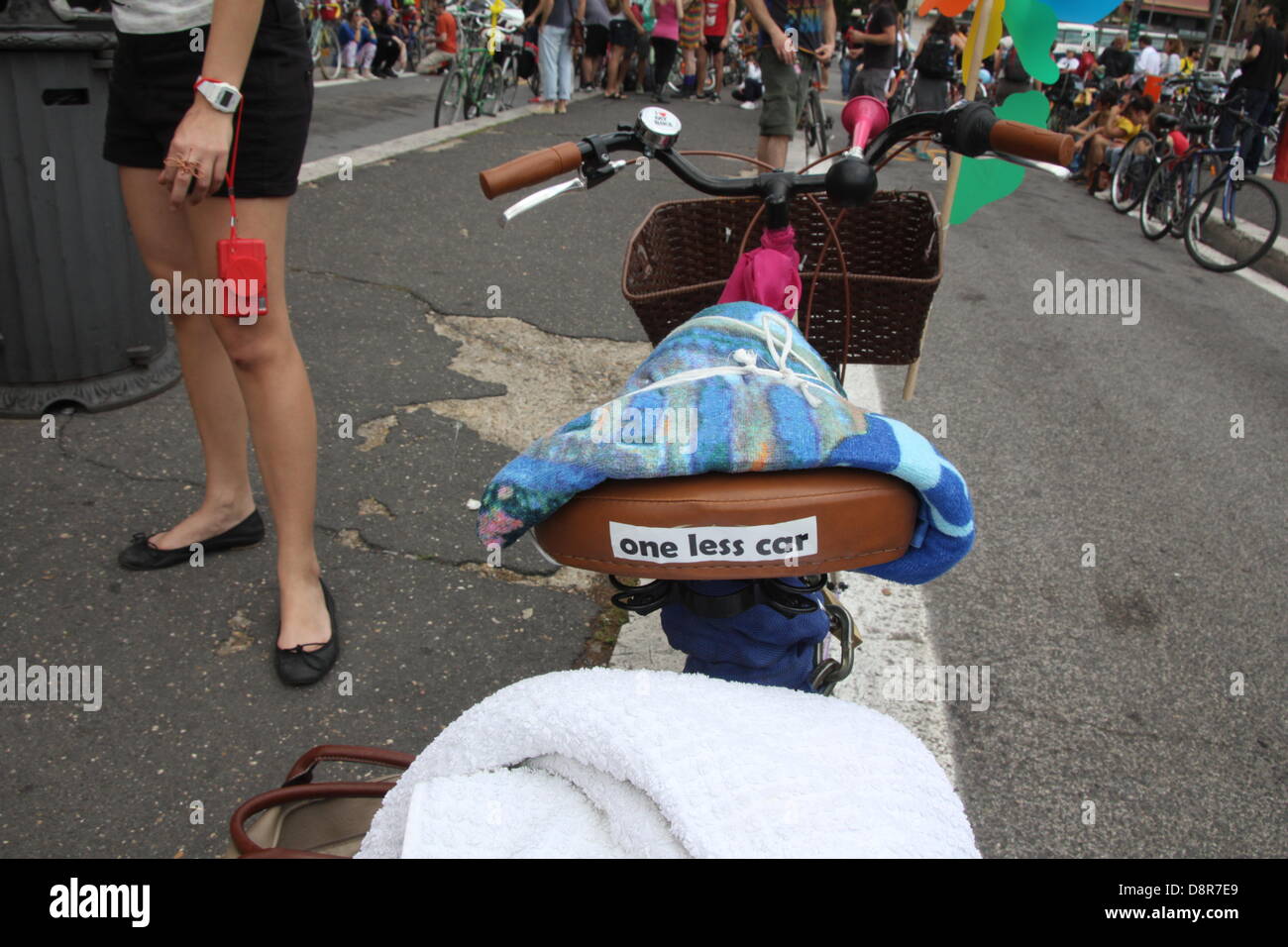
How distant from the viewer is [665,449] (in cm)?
115

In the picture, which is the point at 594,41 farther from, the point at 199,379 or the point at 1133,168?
the point at 199,379

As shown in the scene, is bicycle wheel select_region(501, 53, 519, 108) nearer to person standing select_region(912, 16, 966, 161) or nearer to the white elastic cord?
person standing select_region(912, 16, 966, 161)

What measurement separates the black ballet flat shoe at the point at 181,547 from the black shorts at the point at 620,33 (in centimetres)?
1393

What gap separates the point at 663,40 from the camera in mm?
15836

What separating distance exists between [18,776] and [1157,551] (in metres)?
3.37

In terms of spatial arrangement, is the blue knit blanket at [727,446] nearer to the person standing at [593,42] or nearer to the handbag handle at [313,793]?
the handbag handle at [313,793]

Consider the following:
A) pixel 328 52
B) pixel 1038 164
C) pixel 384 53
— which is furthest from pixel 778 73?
pixel 384 53

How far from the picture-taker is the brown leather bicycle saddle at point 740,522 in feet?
3.74

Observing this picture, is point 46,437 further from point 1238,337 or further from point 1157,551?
point 1238,337

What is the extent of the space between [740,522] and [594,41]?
16.1 m

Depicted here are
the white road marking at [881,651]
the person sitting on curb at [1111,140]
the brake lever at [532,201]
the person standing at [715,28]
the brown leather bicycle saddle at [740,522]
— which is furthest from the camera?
the person standing at [715,28]

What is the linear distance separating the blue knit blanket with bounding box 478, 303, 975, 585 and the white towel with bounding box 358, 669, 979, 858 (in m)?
0.23

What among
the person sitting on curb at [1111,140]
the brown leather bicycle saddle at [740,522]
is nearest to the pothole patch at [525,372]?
the brown leather bicycle saddle at [740,522]

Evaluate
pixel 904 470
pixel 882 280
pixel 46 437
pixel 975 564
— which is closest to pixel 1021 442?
pixel 975 564
